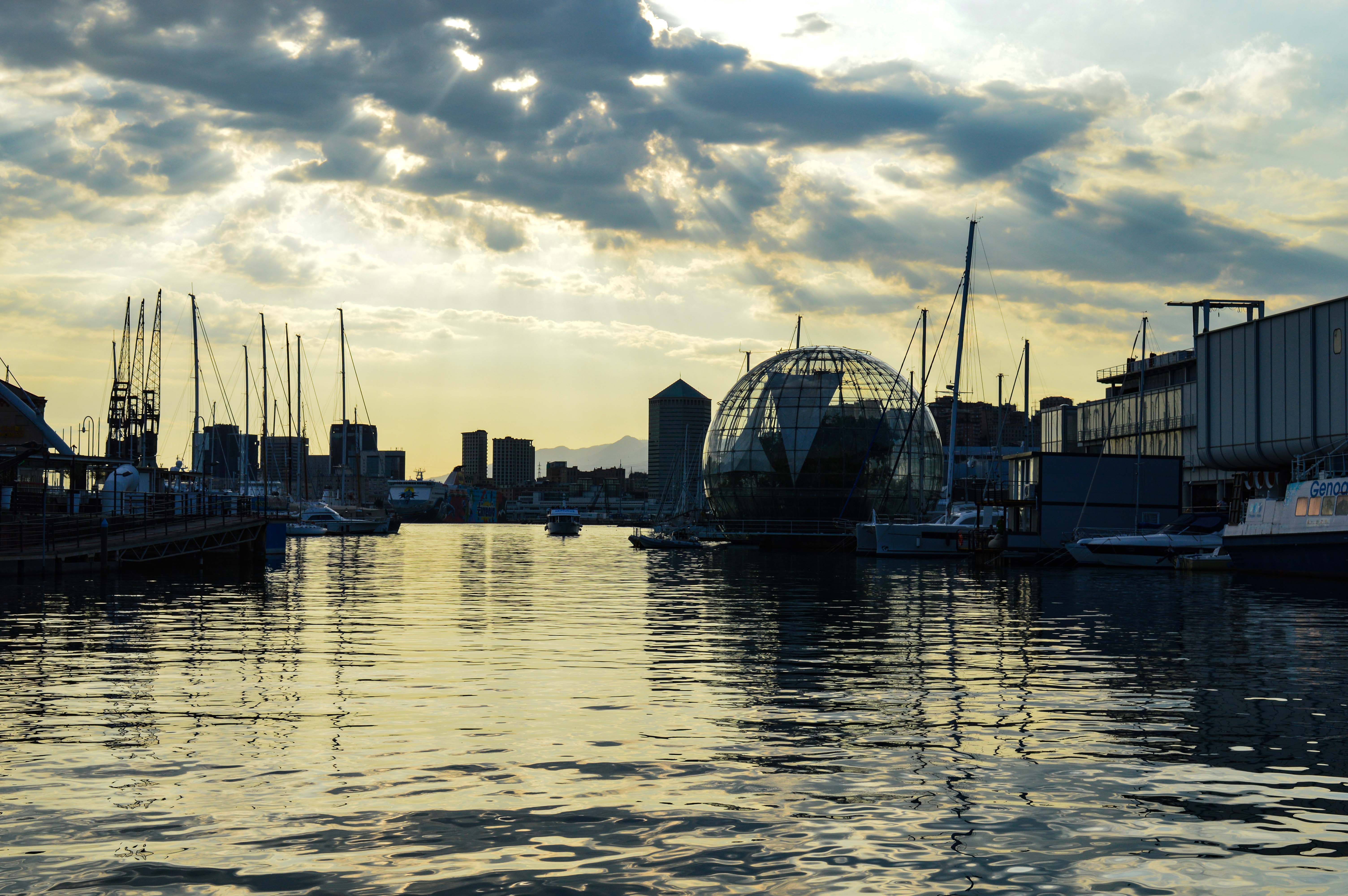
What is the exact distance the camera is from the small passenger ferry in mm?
51625

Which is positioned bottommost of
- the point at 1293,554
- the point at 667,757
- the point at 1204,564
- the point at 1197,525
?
the point at 1204,564

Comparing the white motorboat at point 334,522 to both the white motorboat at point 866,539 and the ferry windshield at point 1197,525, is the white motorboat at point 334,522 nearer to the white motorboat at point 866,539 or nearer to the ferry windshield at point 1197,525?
the white motorboat at point 866,539

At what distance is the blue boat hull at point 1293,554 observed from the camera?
51.4m

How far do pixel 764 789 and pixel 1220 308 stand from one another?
83258mm

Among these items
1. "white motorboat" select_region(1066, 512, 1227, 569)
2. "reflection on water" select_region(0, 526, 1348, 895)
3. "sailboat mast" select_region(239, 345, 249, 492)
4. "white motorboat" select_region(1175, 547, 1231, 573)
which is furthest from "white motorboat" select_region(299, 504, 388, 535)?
"reflection on water" select_region(0, 526, 1348, 895)

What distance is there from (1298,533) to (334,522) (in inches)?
4530

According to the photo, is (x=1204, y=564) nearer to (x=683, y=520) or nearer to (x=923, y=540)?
(x=923, y=540)

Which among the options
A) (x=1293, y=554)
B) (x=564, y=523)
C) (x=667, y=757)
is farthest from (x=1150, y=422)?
(x=667, y=757)

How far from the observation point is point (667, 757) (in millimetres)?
13234

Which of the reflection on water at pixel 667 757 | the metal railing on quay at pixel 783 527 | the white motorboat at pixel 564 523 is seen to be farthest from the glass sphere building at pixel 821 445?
the reflection on water at pixel 667 757

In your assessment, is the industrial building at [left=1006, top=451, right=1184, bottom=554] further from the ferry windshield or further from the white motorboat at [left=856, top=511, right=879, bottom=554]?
the white motorboat at [left=856, top=511, right=879, bottom=554]

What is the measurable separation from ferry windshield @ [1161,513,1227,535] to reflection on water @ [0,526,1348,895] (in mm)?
38932

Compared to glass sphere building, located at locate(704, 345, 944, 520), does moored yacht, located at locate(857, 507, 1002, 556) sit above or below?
below

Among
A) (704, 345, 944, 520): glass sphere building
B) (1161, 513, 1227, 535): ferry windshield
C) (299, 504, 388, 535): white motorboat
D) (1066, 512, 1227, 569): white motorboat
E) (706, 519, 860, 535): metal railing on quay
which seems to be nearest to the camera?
(1066, 512, 1227, 569): white motorboat
